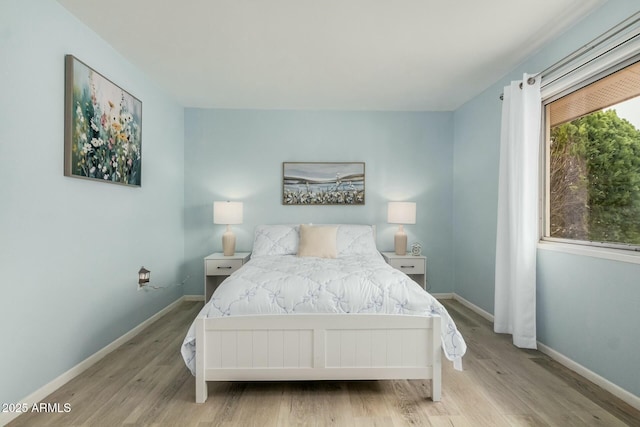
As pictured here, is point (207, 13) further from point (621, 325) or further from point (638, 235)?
point (621, 325)

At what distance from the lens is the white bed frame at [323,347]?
6.65 ft

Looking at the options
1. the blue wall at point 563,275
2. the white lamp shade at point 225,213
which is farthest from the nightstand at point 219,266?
the blue wall at point 563,275

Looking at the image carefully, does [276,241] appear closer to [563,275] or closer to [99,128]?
[99,128]

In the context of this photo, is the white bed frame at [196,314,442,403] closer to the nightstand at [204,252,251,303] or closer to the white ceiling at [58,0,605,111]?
the nightstand at [204,252,251,303]

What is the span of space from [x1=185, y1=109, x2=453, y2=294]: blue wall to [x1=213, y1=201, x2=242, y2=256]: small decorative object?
1.11 ft

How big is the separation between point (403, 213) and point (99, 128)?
10.0ft

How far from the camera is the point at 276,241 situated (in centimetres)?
373

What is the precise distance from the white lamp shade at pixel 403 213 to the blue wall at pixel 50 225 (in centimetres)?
272

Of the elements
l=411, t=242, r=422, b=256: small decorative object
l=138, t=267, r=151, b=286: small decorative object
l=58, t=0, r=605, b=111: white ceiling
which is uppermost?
l=58, t=0, r=605, b=111: white ceiling

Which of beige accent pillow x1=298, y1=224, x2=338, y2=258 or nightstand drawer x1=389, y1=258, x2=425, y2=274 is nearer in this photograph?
beige accent pillow x1=298, y1=224, x2=338, y2=258

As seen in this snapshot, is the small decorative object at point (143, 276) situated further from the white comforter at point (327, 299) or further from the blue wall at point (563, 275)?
the blue wall at point (563, 275)

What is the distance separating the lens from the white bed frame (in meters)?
2.03

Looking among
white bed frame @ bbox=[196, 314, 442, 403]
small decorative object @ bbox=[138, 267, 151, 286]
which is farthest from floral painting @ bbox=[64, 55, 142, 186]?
white bed frame @ bbox=[196, 314, 442, 403]

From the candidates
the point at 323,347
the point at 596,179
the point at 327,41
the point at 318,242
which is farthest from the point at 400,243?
the point at 327,41
